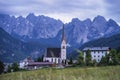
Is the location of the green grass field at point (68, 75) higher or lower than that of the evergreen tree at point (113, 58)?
lower

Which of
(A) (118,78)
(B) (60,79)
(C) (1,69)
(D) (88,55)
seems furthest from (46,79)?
(C) (1,69)

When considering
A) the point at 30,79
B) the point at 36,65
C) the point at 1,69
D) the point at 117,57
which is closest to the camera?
the point at 30,79

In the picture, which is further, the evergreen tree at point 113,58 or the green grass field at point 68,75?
the evergreen tree at point 113,58

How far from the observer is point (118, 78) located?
1363 cm

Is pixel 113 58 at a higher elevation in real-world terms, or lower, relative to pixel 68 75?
higher

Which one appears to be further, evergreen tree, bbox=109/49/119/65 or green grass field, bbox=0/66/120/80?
evergreen tree, bbox=109/49/119/65

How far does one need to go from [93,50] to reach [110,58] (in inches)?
3018

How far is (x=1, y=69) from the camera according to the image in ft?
445

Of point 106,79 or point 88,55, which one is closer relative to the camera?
point 106,79

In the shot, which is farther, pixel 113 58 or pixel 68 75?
pixel 113 58

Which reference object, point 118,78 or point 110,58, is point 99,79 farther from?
point 110,58

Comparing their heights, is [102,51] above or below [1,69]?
A: above

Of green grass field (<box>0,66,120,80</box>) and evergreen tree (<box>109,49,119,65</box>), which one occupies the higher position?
evergreen tree (<box>109,49,119,65</box>)

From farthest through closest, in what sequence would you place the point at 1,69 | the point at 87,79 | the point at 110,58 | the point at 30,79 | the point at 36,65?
the point at 36,65 < the point at 1,69 < the point at 110,58 < the point at 30,79 < the point at 87,79
